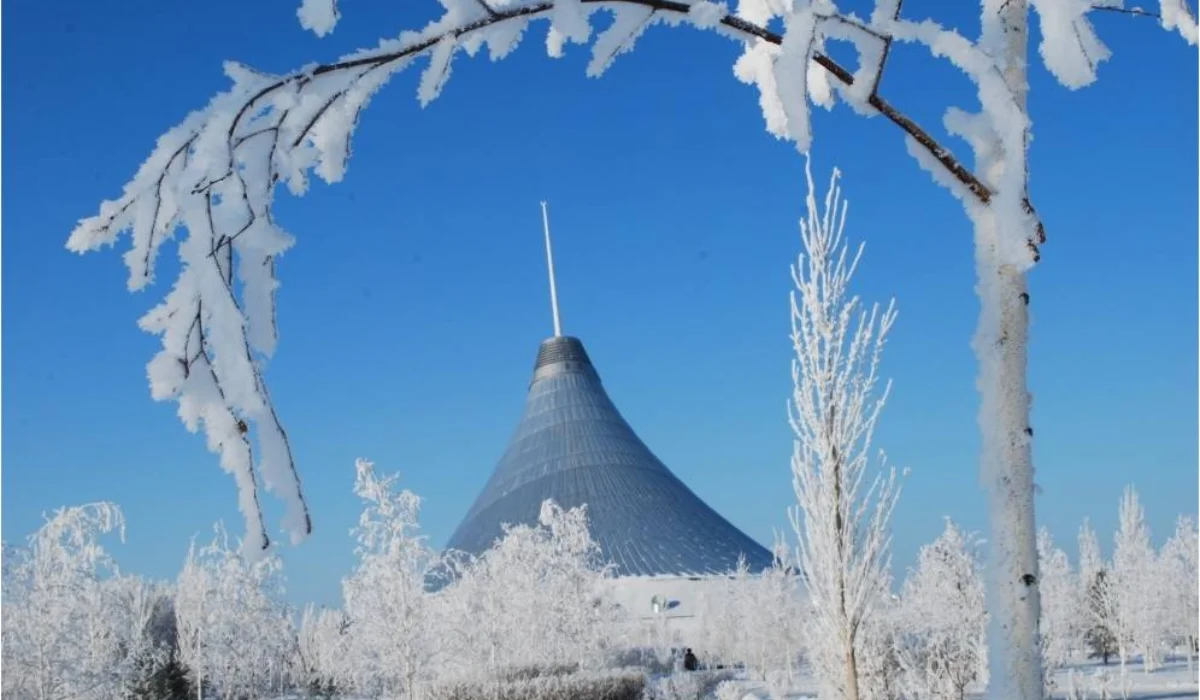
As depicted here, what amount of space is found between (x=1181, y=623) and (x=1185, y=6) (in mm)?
35359

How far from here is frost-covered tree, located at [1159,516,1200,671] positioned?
29.5m

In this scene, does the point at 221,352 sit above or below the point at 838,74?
below

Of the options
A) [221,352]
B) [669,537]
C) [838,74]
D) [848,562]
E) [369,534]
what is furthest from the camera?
[669,537]

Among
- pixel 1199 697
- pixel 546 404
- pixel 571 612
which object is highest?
pixel 546 404

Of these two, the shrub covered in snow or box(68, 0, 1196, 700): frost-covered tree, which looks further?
the shrub covered in snow

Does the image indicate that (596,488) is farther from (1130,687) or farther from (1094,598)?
(1130,687)

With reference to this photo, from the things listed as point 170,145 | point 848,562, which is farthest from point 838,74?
point 848,562

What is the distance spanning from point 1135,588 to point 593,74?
27591 millimetres

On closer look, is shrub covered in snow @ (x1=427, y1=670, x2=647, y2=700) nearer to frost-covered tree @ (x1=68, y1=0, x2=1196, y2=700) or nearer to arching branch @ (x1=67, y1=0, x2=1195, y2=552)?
frost-covered tree @ (x1=68, y1=0, x2=1196, y2=700)

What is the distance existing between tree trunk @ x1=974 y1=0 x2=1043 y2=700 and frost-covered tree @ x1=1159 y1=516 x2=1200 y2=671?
1230 inches

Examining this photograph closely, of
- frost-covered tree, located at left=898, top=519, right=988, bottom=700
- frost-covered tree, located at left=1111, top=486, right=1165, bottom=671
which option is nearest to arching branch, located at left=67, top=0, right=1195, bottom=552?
frost-covered tree, located at left=898, top=519, right=988, bottom=700

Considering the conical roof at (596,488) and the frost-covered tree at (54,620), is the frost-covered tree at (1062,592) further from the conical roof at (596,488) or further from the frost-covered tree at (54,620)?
the frost-covered tree at (54,620)

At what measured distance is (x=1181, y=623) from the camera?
31641 millimetres

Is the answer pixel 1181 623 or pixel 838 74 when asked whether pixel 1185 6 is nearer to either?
pixel 838 74
